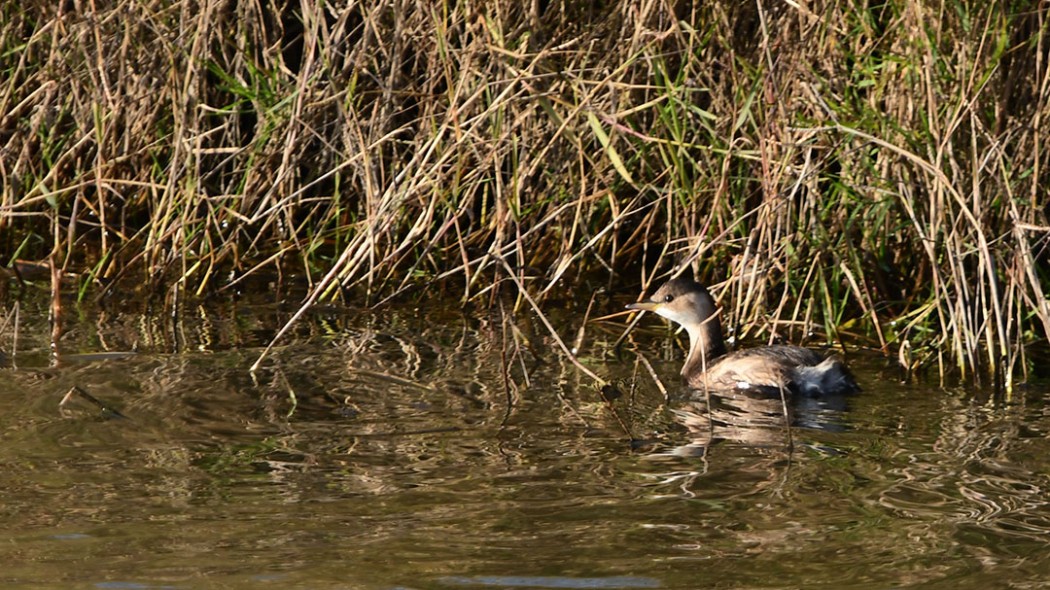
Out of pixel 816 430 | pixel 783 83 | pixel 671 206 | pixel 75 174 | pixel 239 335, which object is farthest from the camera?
pixel 75 174

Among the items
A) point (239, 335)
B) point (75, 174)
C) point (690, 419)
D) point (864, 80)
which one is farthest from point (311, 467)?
point (75, 174)

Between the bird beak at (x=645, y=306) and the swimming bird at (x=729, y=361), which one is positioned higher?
the bird beak at (x=645, y=306)

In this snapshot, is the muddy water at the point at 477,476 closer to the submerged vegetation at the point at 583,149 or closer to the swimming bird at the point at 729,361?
the swimming bird at the point at 729,361

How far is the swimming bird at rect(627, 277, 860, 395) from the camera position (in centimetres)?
680

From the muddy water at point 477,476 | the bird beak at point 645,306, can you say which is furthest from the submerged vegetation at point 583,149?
the muddy water at point 477,476

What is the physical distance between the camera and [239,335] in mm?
7785

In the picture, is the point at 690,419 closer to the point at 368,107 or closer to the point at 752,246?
the point at 752,246

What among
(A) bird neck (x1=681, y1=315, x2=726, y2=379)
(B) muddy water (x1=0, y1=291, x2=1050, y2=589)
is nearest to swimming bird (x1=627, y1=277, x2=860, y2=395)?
(A) bird neck (x1=681, y1=315, x2=726, y2=379)

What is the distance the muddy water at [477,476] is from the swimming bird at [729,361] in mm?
114

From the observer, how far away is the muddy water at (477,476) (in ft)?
15.3

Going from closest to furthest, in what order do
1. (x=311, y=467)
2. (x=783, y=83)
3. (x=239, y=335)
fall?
(x=311, y=467) → (x=783, y=83) → (x=239, y=335)

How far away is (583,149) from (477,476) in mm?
2968

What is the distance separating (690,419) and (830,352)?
131cm

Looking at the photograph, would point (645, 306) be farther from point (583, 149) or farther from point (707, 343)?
point (583, 149)
